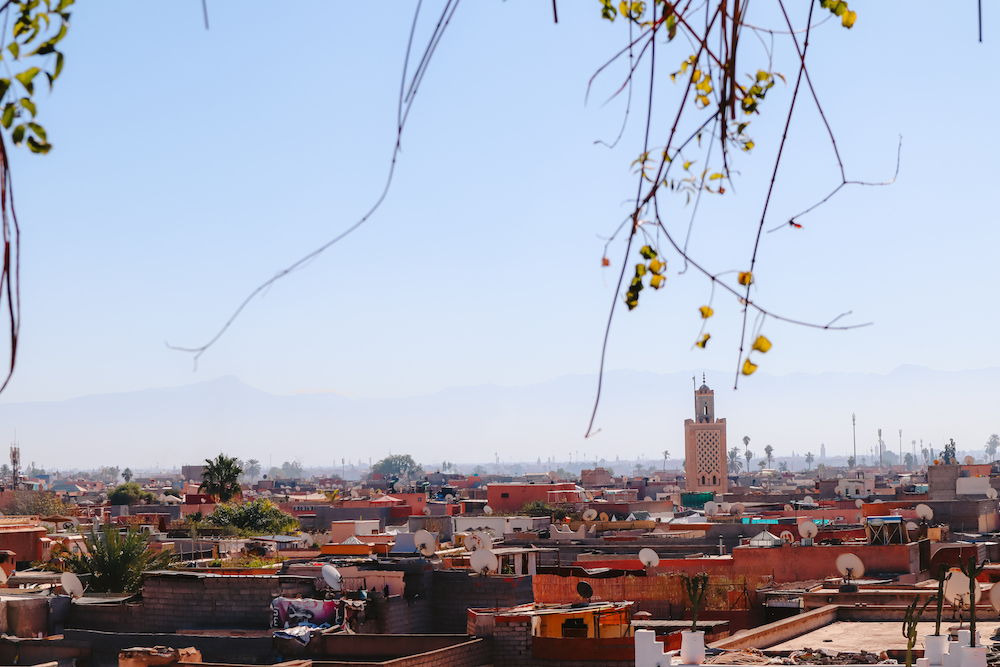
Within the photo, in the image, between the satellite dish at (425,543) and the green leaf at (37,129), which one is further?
the satellite dish at (425,543)

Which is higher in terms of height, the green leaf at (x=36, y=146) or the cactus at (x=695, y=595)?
the green leaf at (x=36, y=146)

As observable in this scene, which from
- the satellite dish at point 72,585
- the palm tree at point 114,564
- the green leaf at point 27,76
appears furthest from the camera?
the palm tree at point 114,564

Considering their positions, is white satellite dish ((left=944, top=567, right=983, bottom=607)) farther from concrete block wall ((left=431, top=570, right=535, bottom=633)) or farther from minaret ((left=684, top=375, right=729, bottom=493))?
minaret ((left=684, top=375, right=729, bottom=493))

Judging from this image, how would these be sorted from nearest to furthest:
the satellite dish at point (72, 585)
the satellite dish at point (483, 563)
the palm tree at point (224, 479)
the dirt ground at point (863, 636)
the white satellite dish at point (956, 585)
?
the dirt ground at point (863, 636), the white satellite dish at point (956, 585), the satellite dish at point (72, 585), the satellite dish at point (483, 563), the palm tree at point (224, 479)

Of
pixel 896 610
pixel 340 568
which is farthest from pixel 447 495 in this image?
pixel 896 610

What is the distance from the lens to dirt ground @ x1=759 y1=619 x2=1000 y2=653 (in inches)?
535

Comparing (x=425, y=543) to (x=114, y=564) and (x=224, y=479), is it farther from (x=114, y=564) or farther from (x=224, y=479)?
(x=224, y=479)

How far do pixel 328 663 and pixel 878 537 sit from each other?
16.0 metres

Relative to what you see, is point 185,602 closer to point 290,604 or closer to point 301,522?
point 290,604

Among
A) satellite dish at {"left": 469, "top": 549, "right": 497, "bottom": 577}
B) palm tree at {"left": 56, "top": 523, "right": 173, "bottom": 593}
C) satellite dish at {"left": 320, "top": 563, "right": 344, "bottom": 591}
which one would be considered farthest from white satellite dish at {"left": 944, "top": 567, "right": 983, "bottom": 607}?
palm tree at {"left": 56, "top": 523, "right": 173, "bottom": 593}

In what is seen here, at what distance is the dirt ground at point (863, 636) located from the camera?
13586 mm

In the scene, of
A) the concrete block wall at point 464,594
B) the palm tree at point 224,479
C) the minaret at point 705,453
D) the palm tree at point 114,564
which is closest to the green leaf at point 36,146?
the concrete block wall at point 464,594

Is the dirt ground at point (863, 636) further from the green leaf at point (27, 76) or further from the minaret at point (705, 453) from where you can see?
the minaret at point (705, 453)

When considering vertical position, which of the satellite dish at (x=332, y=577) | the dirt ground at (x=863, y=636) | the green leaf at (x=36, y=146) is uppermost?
the green leaf at (x=36, y=146)
